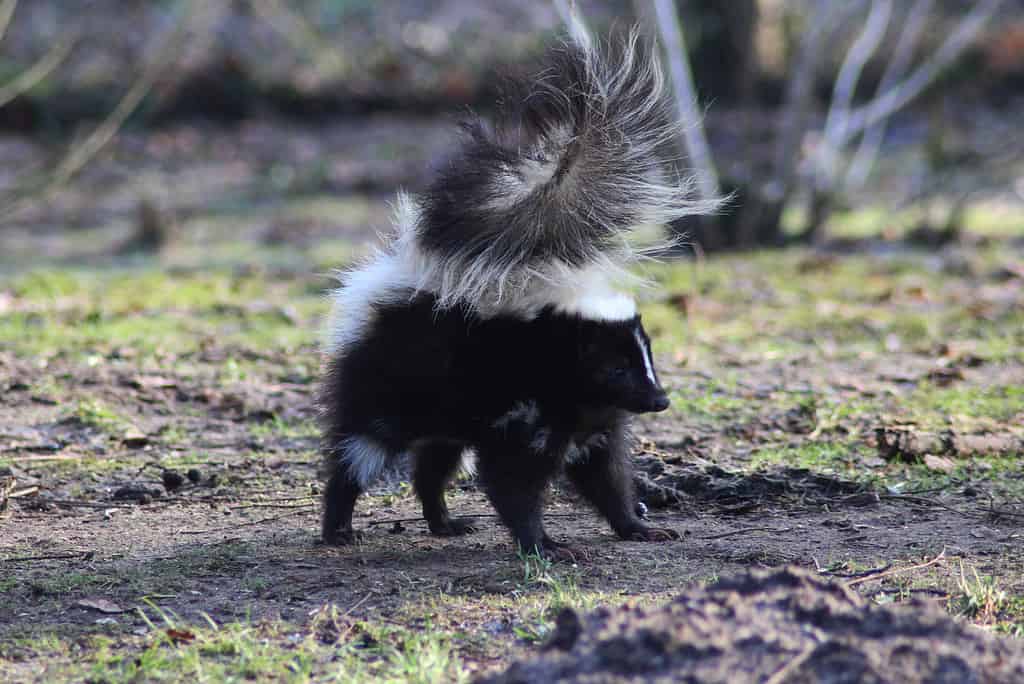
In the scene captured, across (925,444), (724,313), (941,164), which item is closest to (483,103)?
(941,164)

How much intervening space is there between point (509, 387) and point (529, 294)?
1.16ft

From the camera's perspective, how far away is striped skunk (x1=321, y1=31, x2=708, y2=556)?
15.6ft

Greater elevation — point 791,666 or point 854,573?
point 854,573

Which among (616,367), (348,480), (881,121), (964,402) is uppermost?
(881,121)

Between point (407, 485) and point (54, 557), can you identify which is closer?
point (54, 557)

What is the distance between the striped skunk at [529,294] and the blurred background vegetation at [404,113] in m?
5.57

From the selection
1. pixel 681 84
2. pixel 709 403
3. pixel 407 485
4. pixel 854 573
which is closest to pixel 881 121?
pixel 681 84

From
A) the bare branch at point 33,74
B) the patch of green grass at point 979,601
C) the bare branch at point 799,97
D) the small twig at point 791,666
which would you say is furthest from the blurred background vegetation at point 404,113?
the small twig at point 791,666

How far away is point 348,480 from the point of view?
5070 millimetres

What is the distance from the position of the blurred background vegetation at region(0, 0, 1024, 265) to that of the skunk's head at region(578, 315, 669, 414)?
579 cm

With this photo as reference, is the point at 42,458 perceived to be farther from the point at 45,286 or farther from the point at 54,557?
the point at 45,286

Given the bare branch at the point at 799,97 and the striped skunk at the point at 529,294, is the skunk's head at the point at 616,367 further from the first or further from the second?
the bare branch at the point at 799,97

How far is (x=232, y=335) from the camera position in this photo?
8336 mm

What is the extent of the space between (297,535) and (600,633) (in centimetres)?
226
